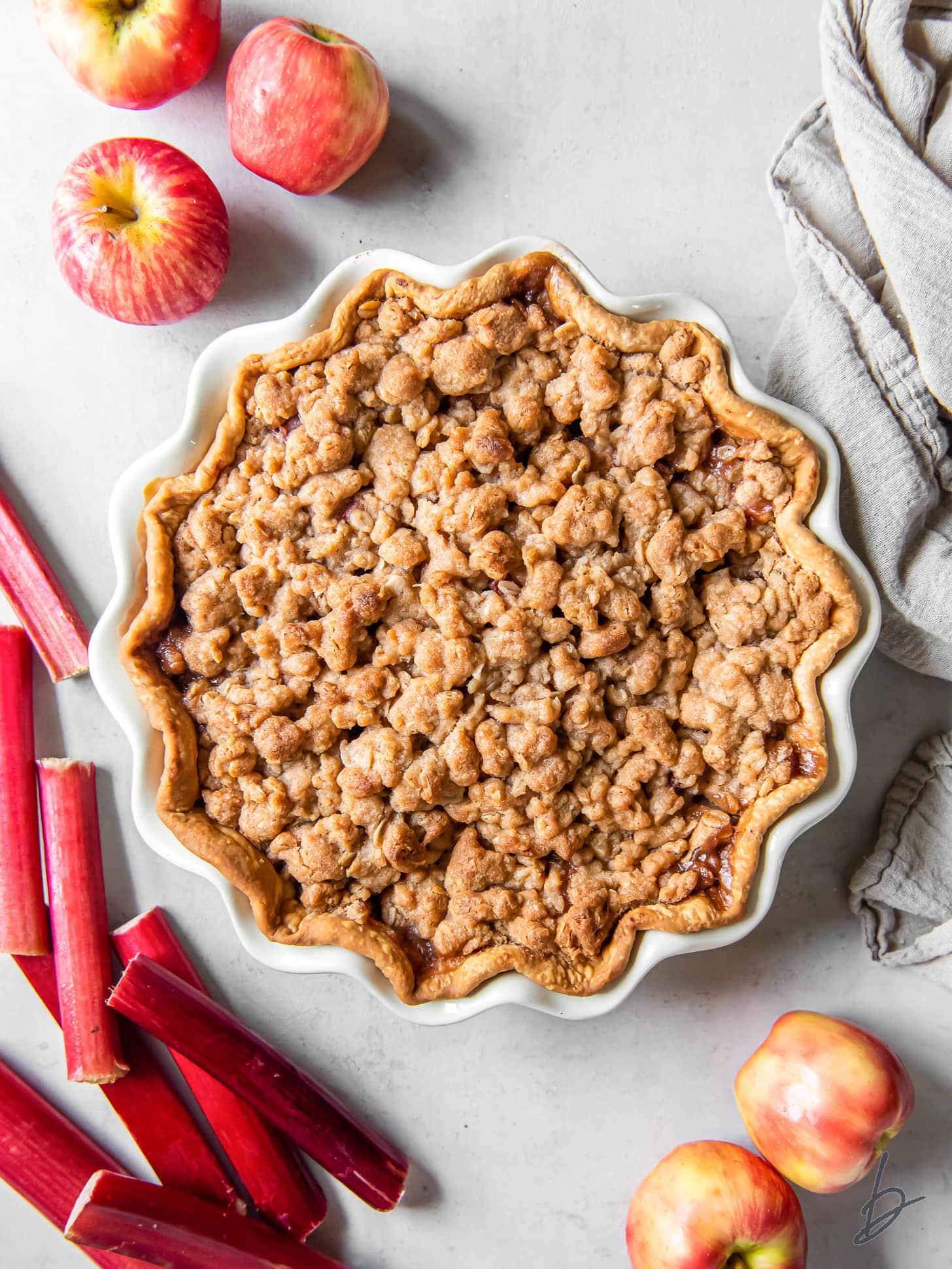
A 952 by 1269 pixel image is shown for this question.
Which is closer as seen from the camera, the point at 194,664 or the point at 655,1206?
Answer: the point at 194,664

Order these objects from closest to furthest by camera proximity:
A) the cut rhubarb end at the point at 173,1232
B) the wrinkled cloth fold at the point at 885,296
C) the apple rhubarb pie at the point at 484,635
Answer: the apple rhubarb pie at the point at 484,635 < the wrinkled cloth fold at the point at 885,296 < the cut rhubarb end at the point at 173,1232

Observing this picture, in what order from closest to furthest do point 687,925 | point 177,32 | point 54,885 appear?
point 687,925, point 177,32, point 54,885

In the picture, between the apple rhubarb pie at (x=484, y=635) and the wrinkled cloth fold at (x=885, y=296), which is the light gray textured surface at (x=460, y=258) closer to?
the wrinkled cloth fold at (x=885, y=296)

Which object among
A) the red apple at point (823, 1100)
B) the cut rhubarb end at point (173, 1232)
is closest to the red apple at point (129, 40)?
the cut rhubarb end at point (173, 1232)

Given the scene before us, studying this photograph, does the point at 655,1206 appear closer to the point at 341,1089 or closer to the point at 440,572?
the point at 341,1089

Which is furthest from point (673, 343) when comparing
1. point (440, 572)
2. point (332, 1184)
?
point (332, 1184)

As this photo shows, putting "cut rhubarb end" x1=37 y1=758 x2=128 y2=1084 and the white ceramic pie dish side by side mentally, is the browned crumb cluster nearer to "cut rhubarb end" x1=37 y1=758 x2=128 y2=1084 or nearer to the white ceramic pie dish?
the white ceramic pie dish

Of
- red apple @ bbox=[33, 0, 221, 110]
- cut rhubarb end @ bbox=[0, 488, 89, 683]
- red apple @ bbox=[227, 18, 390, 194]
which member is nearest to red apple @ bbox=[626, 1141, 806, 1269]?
cut rhubarb end @ bbox=[0, 488, 89, 683]
